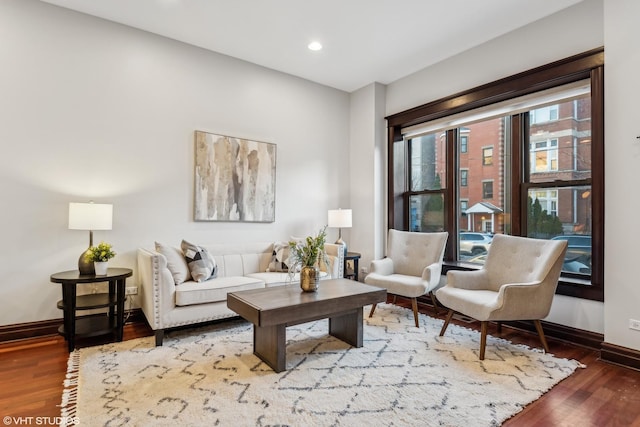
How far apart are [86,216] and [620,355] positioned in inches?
171

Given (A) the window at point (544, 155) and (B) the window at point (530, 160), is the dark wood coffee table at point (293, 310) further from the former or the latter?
(A) the window at point (544, 155)

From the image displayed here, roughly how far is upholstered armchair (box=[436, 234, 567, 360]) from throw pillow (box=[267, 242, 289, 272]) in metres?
1.71

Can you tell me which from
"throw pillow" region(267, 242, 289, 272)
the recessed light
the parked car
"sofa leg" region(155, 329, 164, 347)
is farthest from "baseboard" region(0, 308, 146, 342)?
the parked car

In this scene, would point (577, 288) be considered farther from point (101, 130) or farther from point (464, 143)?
point (101, 130)

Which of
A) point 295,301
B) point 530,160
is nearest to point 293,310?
point 295,301

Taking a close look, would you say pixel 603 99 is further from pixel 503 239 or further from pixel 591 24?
pixel 503 239

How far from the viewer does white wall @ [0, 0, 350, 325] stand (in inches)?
120

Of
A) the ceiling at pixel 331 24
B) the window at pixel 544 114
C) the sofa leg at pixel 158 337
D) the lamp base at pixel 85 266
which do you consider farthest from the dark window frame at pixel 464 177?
the lamp base at pixel 85 266

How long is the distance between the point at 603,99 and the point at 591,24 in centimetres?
72

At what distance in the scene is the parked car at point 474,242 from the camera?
4.06m

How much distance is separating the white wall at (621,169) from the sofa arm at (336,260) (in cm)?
246

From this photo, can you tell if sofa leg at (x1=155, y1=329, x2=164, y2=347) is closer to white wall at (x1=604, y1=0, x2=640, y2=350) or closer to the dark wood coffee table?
the dark wood coffee table

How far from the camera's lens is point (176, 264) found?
326 centimetres

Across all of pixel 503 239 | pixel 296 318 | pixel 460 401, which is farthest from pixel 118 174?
pixel 503 239
